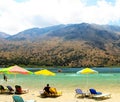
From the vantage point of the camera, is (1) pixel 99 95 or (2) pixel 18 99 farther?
(1) pixel 99 95

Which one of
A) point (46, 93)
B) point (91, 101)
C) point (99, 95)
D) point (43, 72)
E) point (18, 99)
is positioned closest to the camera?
point (18, 99)

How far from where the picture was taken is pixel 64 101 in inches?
906

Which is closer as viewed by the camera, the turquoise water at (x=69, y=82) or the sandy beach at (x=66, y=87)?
the sandy beach at (x=66, y=87)

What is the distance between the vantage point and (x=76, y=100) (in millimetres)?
23641

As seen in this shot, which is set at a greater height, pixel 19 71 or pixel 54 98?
pixel 19 71

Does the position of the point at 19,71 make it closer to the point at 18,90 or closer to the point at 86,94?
the point at 18,90

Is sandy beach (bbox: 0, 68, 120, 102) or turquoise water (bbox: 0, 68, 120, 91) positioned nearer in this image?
sandy beach (bbox: 0, 68, 120, 102)

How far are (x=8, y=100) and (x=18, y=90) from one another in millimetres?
5018

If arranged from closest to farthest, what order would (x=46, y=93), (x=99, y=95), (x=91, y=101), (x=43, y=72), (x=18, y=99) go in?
(x=18, y=99), (x=91, y=101), (x=99, y=95), (x=46, y=93), (x=43, y=72)

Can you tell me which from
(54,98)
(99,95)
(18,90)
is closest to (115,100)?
(99,95)

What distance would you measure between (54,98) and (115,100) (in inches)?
201

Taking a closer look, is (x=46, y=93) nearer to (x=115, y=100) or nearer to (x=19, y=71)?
(x=19, y=71)

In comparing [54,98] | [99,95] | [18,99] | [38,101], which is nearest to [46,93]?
[54,98]

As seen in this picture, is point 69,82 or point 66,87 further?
point 69,82
